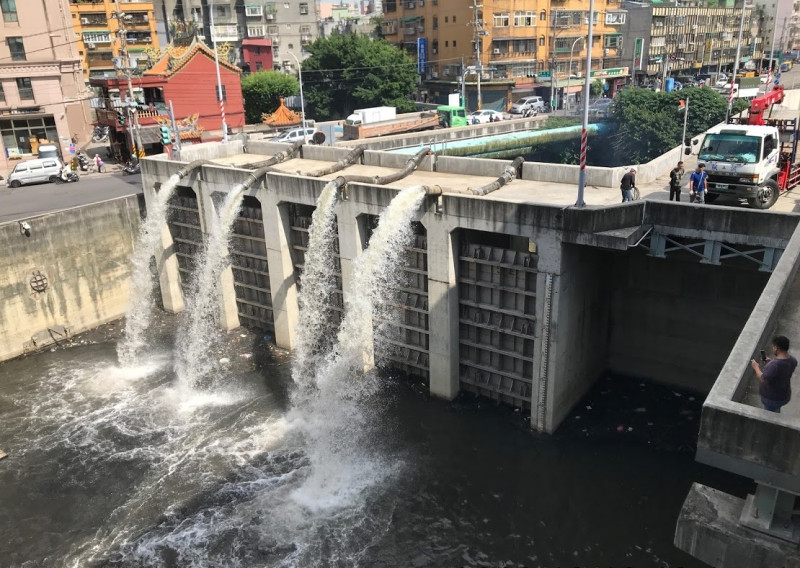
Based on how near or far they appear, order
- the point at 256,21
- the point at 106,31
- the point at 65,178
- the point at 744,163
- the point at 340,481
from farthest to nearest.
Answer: the point at 256,21
the point at 106,31
the point at 65,178
the point at 744,163
the point at 340,481

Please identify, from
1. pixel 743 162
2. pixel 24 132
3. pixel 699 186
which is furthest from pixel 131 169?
pixel 743 162

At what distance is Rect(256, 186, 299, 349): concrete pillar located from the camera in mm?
24234

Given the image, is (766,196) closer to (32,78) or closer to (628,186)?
(628,186)

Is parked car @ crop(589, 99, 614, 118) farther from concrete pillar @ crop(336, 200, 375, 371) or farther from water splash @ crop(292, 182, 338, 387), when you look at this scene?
concrete pillar @ crop(336, 200, 375, 371)

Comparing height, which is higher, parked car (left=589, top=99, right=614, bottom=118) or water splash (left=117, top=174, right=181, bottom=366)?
parked car (left=589, top=99, right=614, bottom=118)

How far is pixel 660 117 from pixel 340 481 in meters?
39.3

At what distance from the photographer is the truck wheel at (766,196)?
19781 millimetres

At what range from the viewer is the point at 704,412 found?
7.95 meters

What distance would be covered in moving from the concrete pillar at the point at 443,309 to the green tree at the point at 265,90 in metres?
51.9

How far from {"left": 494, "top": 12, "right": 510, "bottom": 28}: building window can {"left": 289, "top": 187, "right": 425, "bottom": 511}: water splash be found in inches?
2340

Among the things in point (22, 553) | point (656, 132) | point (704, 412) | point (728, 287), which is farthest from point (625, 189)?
point (656, 132)

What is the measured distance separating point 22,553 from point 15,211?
70.2 ft

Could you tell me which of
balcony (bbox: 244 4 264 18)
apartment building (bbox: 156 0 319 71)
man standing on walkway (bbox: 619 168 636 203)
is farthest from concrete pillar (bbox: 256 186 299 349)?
balcony (bbox: 244 4 264 18)

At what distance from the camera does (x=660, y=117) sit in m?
46.2
